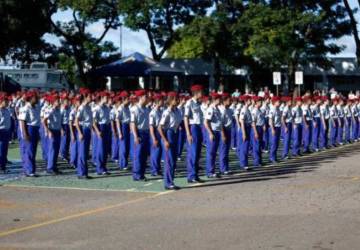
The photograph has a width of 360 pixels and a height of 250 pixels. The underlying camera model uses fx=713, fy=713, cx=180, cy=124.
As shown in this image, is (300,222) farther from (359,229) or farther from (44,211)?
(44,211)

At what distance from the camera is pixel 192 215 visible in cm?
1105

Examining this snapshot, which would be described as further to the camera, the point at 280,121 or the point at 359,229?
the point at 280,121

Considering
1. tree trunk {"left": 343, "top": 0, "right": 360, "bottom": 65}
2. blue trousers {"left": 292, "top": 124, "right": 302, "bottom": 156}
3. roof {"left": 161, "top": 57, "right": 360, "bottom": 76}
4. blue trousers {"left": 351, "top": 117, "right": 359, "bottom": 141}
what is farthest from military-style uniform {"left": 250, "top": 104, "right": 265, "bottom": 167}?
roof {"left": 161, "top": 57, "right": 360, "bottom": 76}

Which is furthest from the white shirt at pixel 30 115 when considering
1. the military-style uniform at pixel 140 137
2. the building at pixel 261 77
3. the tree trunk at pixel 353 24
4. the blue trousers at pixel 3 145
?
the building at pixel 261 77

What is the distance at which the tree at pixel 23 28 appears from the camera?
44000mm

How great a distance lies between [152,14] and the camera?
1873 inches

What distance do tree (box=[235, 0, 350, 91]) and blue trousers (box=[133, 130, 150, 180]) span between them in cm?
2727

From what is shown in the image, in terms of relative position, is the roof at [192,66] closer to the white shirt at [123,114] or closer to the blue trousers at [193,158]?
the white shirt at [123,114]

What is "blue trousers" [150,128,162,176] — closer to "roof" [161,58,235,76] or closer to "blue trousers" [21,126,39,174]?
"blue trousers" [21,126,39,174]

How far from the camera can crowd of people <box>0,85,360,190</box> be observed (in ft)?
50.2

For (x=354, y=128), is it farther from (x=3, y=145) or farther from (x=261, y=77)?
(x=261, y=77)

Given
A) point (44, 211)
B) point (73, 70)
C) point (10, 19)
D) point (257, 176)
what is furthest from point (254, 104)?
point (73, 70)

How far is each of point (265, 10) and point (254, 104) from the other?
79.7 ft

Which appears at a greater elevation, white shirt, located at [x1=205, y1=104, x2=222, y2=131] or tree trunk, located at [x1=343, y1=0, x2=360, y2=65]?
tree trunk, located at [x1=343, y1=0, x2=360, y2=65]
